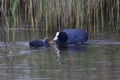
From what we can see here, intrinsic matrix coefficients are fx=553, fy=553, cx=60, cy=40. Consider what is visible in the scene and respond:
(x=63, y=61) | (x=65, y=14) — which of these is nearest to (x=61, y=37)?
(x=65, y=14)

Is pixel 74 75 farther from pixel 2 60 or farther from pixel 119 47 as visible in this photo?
pixel 119 47

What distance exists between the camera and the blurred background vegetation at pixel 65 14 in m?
14.5

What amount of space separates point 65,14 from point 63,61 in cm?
434

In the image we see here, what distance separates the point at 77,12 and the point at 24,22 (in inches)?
95.0

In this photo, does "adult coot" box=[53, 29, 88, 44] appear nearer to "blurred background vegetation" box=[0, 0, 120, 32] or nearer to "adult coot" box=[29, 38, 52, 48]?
"adult coot" box=[29, 38, 52, 48]

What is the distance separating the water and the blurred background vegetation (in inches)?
43.7

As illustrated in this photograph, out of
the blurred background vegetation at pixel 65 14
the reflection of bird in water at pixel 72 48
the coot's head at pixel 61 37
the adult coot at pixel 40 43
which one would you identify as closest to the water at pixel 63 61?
the reflection of bird in water at pixel 72 48

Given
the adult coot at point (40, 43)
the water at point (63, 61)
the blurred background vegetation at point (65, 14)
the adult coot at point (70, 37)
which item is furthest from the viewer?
the blurred background vegetation at point (65, 14)

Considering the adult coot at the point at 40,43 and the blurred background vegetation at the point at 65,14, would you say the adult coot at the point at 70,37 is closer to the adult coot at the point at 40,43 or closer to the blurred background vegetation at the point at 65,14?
the adult coot at the point at 40,43

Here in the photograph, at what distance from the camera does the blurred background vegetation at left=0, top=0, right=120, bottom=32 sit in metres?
14.5

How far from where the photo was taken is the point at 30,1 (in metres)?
14.9

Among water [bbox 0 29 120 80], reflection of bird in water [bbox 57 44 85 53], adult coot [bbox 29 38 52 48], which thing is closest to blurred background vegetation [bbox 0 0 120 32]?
water [bbox 0 29 120 80]

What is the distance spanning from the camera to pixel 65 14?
1443cm

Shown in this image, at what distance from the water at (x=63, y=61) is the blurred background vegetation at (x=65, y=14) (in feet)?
3.64
